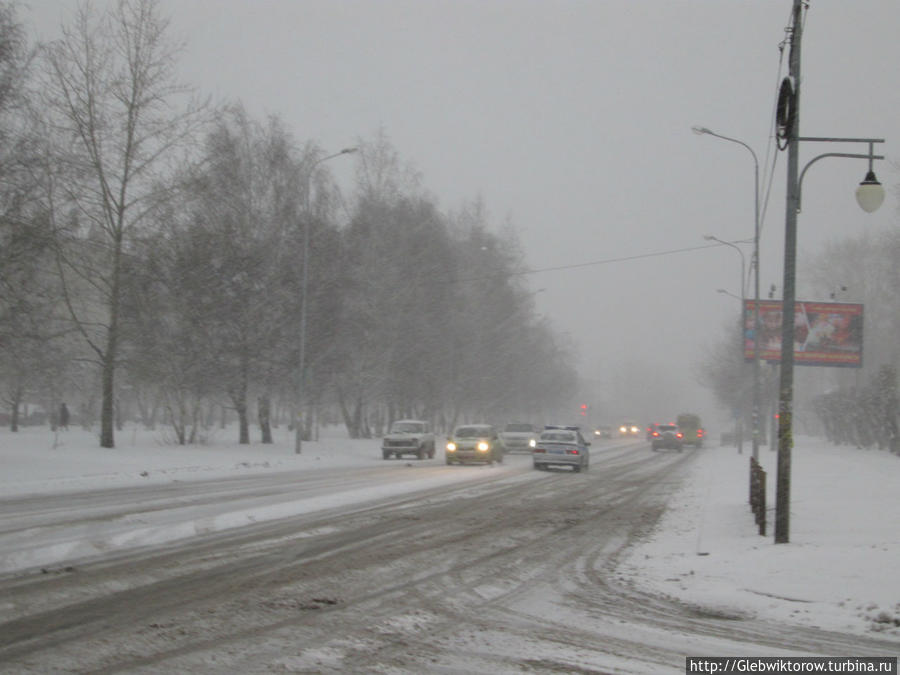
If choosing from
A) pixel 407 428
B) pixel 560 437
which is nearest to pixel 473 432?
pixel 560 437

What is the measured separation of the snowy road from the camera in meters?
6.27

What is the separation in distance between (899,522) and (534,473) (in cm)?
1776

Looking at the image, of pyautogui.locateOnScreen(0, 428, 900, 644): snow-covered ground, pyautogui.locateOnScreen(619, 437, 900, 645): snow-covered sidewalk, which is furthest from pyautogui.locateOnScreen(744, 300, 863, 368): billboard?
pyautogui.locateOnScreen(619, 437, 900, 645): snow-covered sidewalk

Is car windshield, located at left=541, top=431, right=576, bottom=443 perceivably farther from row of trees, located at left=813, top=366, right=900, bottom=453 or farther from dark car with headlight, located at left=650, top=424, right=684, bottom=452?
dark car with headlight, located at left=650, top=424, right=684, bottom=452

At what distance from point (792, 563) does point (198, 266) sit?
2882 centimetres

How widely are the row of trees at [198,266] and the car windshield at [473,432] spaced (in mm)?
8434

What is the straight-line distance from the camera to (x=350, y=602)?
8.12 metres

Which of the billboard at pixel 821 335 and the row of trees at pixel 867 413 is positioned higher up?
the billboard at pixel 821 335

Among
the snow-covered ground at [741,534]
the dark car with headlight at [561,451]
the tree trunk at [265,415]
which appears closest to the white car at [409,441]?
the tree trunk at [265,415]

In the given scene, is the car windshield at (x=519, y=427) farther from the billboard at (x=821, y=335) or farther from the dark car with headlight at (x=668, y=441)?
the billboard at (x=821, y=335)

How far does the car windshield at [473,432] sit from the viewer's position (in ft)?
114

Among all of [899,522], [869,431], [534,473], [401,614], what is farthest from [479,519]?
[869,431]

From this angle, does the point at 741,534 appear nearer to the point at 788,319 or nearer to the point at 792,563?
the point at 792,563

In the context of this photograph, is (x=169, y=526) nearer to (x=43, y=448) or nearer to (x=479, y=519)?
(x=479, y=519)
